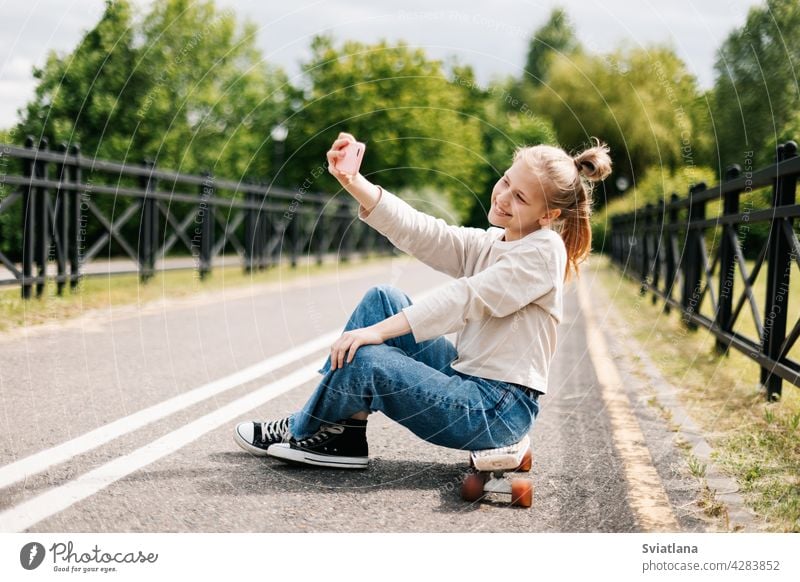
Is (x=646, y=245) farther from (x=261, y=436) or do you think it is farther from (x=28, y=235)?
(x=261, y=436)

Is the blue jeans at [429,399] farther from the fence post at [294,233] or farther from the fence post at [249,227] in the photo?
the fence post at [294,233]

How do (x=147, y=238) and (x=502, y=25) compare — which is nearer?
(x=502, y=25)

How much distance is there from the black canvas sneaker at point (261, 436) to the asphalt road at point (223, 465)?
0.22 feet

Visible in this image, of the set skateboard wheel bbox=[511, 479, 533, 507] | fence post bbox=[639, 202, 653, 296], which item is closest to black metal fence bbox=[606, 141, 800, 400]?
fence post bbox=[639, 202, 653, 296]

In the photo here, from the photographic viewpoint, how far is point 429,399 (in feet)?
9.77

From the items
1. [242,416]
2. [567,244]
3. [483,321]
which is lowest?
[242,416]

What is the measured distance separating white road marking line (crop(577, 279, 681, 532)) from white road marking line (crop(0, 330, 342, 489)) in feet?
6.48

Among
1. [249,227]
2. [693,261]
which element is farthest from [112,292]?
[693,261]

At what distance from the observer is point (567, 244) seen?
3.22 metres

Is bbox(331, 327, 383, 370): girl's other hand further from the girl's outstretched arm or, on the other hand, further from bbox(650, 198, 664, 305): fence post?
bbox(650, 198, 664, 305): fence post

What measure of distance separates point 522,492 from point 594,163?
1.12 m

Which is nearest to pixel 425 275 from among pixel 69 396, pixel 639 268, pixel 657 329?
pixel 639 268

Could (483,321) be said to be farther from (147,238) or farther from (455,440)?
(147,238)
